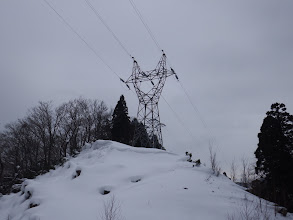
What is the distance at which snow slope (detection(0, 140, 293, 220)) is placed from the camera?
870 cm

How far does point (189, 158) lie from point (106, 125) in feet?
91.1

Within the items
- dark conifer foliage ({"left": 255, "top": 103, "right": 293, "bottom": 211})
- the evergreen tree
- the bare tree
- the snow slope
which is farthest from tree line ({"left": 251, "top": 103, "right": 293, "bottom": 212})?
the evergreen tree

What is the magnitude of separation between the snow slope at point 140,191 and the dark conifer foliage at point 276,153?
4915mm

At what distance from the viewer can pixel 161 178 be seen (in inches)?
462

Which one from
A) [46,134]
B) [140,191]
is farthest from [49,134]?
[140,191]

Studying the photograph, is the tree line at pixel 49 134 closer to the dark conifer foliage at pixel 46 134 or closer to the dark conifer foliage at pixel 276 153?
the dark conifer foliage at pixel 46 134

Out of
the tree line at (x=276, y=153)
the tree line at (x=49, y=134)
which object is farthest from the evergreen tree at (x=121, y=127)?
the tree line at (x=276, y=153)

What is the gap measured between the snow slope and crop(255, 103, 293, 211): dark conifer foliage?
16.1 ft

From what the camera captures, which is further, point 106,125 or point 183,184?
point 106,125

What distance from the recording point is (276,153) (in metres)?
15.8

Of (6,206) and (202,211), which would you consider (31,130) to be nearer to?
(6,206)

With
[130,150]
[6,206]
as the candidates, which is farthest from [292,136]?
[6,206]

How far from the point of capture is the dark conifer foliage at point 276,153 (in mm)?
15109

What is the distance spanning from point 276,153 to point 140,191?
10.3m
